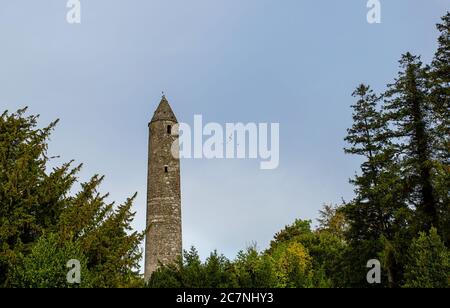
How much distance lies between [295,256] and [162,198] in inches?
585

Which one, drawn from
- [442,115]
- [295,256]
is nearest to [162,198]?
[295,256]

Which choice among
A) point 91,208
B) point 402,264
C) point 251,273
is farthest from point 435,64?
point 91,208

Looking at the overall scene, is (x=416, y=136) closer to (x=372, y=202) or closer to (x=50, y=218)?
(x=372, y=202)

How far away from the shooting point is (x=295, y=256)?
2970cm

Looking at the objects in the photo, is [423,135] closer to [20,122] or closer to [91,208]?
[91,208]

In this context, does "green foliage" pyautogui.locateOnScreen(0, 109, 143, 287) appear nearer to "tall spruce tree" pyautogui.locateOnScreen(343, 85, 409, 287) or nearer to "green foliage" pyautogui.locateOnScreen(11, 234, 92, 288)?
"green foliage" pyautogui.locateOnScreen(11, 234, 92, 288)

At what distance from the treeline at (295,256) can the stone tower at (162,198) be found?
1148 cm

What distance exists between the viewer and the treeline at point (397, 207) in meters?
23.7

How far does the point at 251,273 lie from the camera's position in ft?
72.9

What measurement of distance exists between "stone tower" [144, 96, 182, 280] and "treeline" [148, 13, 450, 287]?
10.7 meters

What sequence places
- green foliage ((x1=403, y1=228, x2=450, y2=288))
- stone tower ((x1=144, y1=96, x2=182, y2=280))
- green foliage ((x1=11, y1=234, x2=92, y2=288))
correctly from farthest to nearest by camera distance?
stone tower ((x1=144, y1=96, x2=182, y2=280))
green foliage ((x1=403, y1=228, x2=450, y2=288))
green foliage ((x1=11, y1=234, x2=92, y2=288))

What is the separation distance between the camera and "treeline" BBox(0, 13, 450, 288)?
2223 cm

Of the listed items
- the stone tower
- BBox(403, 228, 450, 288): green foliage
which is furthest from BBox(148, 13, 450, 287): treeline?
the stone tower

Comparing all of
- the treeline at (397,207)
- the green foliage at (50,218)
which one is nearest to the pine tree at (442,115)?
the treeline at (397,207)
